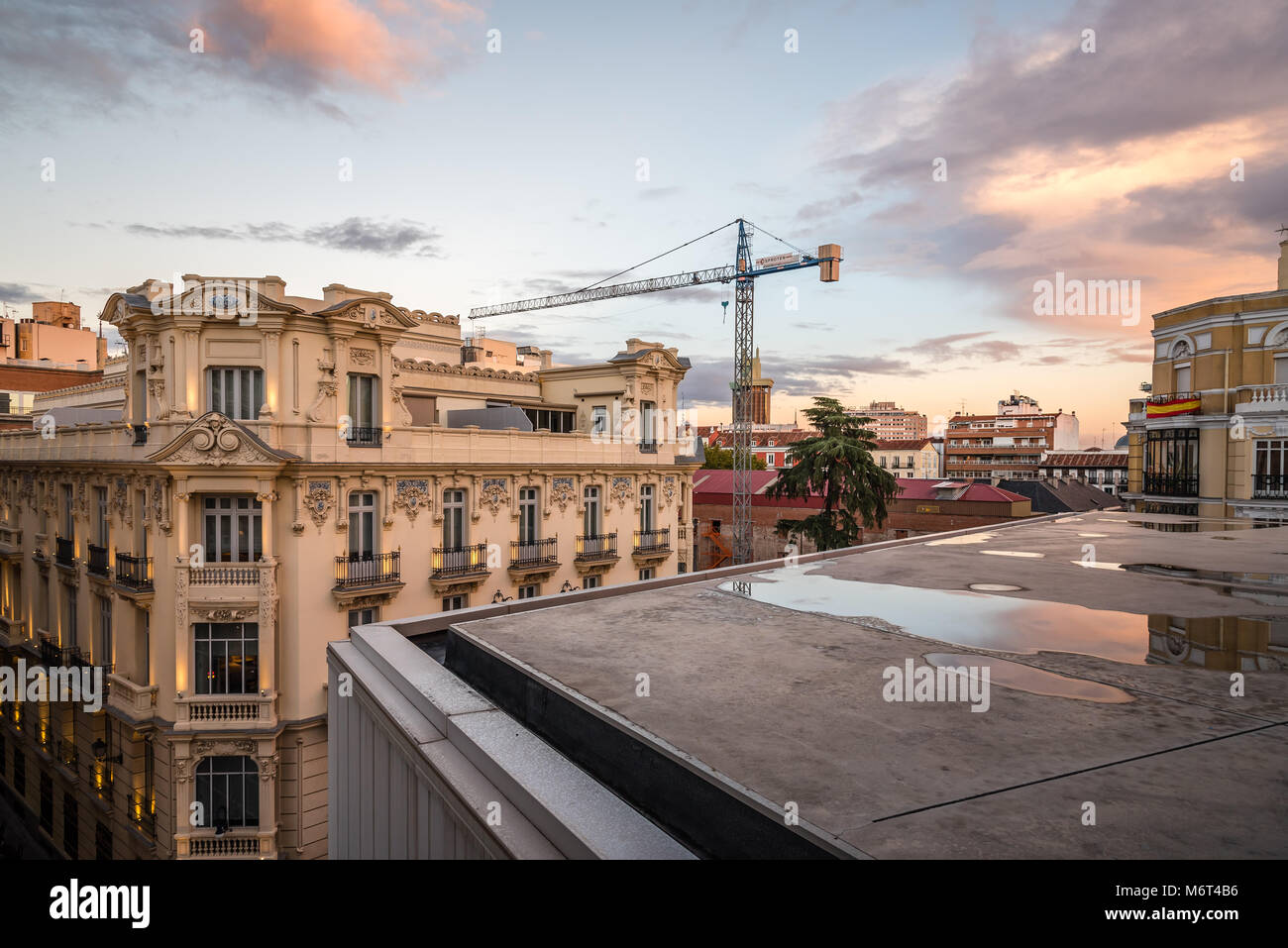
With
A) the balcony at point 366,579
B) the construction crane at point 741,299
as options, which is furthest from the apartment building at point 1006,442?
the balcony at point 366,579

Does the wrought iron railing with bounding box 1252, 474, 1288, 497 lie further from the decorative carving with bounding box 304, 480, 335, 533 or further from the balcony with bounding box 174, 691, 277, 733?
the balcony with bounding box 174, 691, 277, 733

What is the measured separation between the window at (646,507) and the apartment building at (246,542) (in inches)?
186

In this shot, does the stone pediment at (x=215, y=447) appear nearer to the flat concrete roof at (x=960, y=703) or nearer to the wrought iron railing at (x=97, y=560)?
the wrought iron railing at (x=97, y=560)

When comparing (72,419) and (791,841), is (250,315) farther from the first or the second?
(791,841)

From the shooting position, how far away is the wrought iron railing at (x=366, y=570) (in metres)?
23.8

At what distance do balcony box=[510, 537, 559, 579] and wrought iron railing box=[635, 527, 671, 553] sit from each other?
4946mm

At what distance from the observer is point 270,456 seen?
71.4 ft

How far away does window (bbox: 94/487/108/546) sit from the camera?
26.5 m

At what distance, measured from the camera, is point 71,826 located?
101 feet

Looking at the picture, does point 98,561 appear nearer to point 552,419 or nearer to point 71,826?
point 71,826

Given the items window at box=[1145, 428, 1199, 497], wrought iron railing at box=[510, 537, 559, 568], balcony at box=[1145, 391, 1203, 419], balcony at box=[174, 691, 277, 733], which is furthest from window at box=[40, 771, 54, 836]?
balcony at box=[1145, 391, 1203, 419]

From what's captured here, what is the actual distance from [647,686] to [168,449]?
20.7m

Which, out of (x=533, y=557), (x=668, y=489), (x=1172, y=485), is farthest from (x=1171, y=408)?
(x=533, y=557)

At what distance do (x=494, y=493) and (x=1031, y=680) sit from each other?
23.9m
